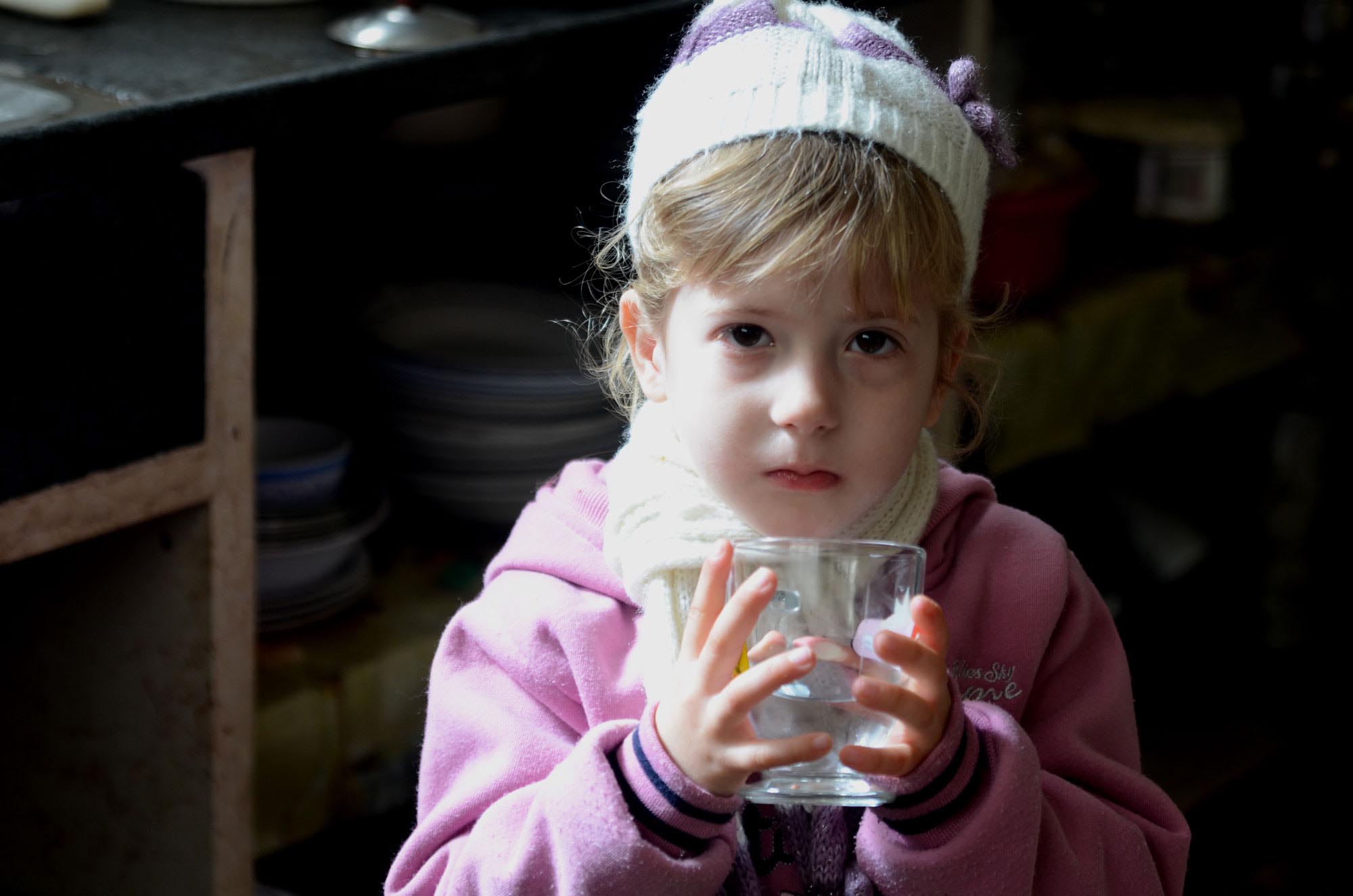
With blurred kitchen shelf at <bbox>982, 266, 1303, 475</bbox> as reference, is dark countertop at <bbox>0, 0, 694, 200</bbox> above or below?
above

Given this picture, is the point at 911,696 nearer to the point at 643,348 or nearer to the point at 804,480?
the point at 804,480

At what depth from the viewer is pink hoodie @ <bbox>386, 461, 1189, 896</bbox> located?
34.4 inches

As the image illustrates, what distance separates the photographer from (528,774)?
98 cm

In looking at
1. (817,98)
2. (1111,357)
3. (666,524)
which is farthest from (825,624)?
(1111,357)

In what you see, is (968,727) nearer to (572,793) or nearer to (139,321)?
(572,793)

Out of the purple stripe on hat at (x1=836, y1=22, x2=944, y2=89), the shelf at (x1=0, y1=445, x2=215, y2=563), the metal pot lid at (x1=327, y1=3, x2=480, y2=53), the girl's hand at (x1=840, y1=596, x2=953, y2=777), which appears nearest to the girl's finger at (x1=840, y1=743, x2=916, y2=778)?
the girl's hand at (x1=840, y1=596, x2=953, y2=777)

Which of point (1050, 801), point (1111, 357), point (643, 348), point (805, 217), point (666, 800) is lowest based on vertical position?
point (1111, 357)

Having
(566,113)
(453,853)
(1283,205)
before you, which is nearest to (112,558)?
(453,853)

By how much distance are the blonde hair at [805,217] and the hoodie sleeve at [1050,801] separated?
0.82ft

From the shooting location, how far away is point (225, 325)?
3.97 feet

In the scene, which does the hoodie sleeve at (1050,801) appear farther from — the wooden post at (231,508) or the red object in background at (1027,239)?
the red object in background at (1027,239)

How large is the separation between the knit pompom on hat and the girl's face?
0.27 feet

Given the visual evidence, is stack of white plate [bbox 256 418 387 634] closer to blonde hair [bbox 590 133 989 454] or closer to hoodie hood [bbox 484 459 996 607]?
hoodie hood [bbox 484 459 996 607]

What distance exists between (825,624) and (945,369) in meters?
0.25
